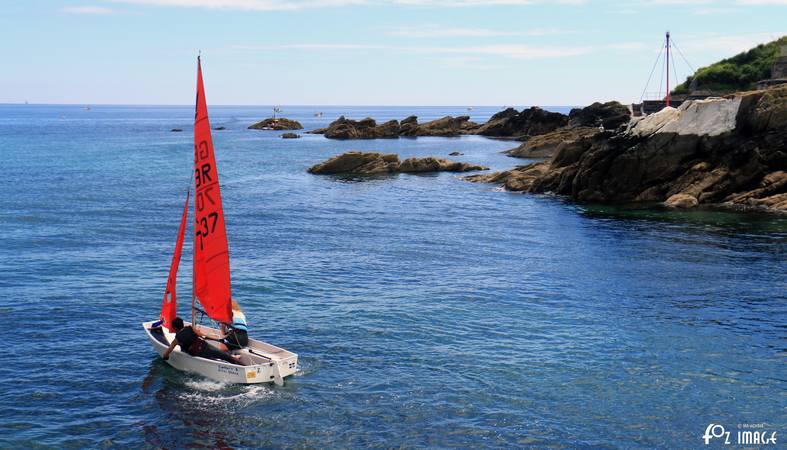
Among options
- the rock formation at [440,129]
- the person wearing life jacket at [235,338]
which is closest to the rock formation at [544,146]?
the rock formation at [440,129]

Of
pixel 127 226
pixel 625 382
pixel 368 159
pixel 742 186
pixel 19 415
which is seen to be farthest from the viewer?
pixel 368 159

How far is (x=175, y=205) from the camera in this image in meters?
72.0

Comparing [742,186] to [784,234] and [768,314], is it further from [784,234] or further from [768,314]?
[768,314]

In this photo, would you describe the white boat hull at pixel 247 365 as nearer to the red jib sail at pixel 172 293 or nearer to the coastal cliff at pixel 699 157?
the red jib sail at pixel 172 293

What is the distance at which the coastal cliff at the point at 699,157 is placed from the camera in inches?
2505

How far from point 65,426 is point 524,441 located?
14.8 m

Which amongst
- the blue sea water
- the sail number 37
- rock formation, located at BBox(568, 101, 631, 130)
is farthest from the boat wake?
rock formation, located at BBox(568, 101, 631, 130)

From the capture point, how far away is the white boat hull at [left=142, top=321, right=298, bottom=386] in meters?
26.8

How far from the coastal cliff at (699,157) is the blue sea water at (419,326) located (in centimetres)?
439

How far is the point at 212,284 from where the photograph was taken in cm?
2825

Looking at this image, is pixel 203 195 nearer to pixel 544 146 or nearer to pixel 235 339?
pixel 235 339

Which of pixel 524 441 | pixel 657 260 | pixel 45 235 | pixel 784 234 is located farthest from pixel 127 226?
pixel 784 234

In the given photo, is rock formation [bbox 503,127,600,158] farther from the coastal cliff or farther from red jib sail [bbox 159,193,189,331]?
red jib sail [bbox 159,193,189,331]

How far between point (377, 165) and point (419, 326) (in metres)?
70.9
